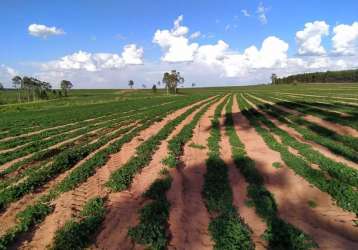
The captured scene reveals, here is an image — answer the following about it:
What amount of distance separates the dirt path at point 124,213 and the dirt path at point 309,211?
3.62 m

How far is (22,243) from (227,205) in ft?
15.3

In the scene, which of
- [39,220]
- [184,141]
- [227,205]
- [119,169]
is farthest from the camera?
[184,141]

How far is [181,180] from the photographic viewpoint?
9641 mm

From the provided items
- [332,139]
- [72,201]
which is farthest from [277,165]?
[72,201]

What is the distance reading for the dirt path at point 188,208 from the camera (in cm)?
601

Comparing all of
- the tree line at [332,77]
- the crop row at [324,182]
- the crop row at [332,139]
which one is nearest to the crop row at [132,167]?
the crop row at [324,182]

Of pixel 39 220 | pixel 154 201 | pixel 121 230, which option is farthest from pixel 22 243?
pixel 154 201

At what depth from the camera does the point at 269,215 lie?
276 inches

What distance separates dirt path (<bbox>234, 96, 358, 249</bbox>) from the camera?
20.1 feet

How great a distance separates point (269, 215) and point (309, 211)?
3.85 feet

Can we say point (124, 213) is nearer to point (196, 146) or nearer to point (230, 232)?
point (230, 232)

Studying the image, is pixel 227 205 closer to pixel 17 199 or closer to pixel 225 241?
pixel 225 241

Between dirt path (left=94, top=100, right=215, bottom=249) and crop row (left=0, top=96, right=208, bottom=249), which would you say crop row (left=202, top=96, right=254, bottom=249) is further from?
crop row (left=0, top=96, right=208, bottom=249)

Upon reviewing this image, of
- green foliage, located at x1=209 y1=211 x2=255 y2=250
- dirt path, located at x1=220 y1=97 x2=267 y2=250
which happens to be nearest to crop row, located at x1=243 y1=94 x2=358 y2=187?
dirt path, located at x1=220 y1=97 x2=267 y2=250
